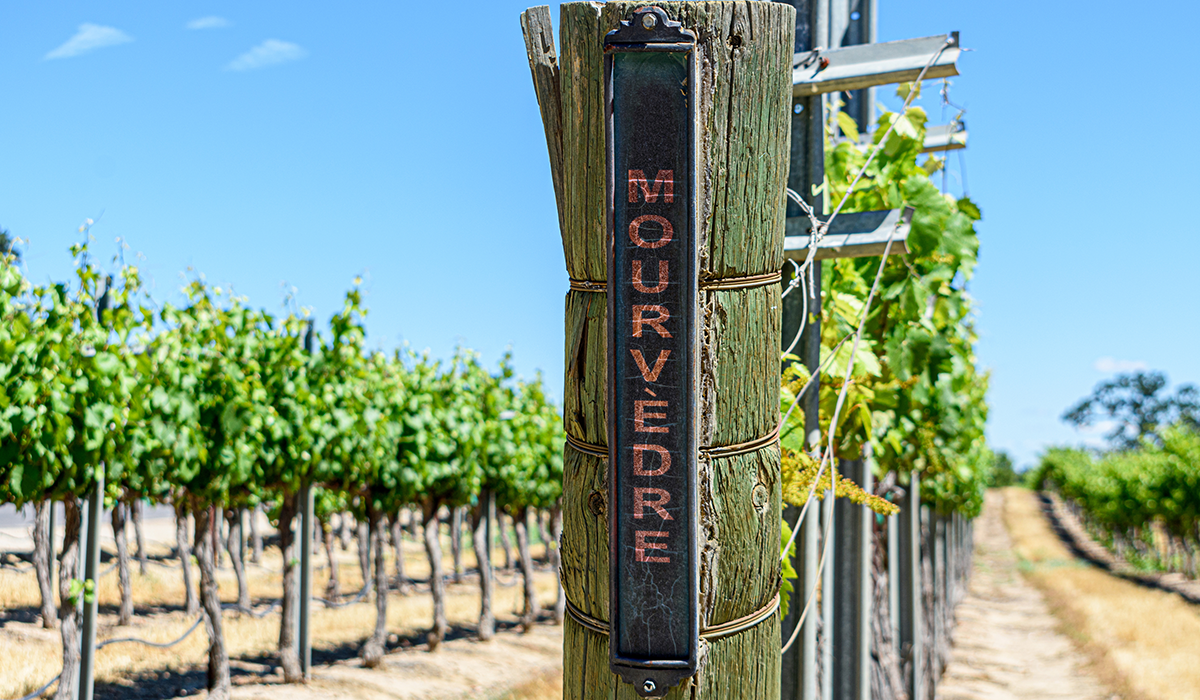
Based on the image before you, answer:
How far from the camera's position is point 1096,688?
16.1 m

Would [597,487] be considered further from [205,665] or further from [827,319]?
[205,665]

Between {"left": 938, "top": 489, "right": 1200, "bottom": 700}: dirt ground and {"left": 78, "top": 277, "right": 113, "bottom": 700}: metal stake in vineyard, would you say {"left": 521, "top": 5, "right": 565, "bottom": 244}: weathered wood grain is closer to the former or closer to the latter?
{"left": 78, "top": 277, "right": 113, "bottom": 700}: metal stake in vineyard

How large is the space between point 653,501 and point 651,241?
45 cm

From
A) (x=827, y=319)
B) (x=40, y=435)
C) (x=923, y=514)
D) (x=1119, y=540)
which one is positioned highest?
(x=827, y=319)

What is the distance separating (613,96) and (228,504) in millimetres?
11634

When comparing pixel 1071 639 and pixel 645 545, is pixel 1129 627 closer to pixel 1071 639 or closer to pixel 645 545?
pixel 1071 639

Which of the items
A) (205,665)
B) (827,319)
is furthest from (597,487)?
(205,665)

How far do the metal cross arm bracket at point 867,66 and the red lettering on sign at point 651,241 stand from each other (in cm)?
192

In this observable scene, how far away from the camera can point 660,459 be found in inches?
65.6

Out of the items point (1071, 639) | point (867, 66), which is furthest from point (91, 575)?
point (1071, 639)

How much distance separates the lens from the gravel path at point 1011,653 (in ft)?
52.5

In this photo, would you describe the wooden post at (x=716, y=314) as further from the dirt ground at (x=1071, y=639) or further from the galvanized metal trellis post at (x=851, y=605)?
the dirt ground at (x=1071, y=639)

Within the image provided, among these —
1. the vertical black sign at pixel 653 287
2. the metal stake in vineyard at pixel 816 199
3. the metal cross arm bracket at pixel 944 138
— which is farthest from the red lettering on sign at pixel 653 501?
the metal cross arm bracket at pixel 944 138

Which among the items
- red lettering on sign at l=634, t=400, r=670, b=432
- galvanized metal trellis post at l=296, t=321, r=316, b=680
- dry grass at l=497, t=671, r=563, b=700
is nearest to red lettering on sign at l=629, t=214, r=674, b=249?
red lettering on sign at l=634, t=400, r=670, b=432
